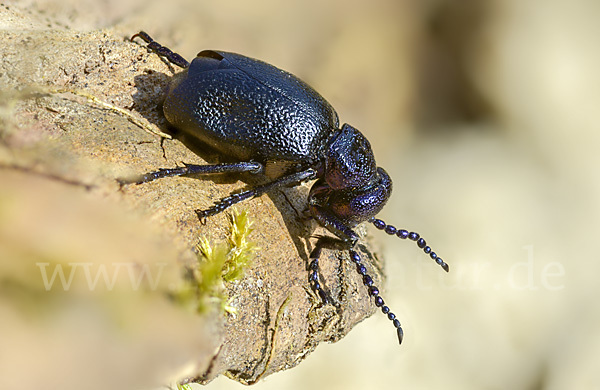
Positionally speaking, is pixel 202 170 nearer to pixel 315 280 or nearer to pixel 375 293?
pixel 315 280

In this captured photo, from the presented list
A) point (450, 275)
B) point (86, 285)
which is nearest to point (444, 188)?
point (450, 275)

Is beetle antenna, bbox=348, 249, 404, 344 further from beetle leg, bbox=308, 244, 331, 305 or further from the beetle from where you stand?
beetle leg, bbox=308, 244, 331, 305

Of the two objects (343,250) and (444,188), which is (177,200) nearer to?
(343,250)

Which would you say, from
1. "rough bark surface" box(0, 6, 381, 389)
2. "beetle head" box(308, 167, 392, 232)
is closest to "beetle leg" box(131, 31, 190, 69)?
"rough bark surface" box(0, 6, 381, 389)

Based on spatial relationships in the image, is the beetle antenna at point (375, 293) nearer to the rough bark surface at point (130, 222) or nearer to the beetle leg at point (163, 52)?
the rough bark surface at point (130, 222)

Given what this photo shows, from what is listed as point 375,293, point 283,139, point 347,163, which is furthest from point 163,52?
point 375,293

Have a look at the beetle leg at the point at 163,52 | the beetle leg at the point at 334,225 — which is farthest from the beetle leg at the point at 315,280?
the beetle leg at the point at 163,52
